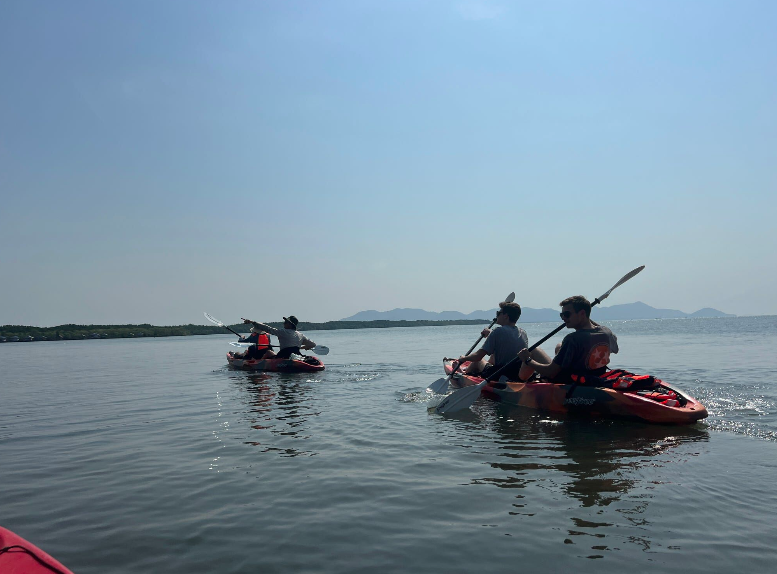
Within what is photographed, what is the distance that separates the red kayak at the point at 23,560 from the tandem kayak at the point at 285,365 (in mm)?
15521

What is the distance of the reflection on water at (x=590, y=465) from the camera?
4.48 meters

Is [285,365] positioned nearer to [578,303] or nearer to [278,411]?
[278,411]

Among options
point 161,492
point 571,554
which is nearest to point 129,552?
point 161,492

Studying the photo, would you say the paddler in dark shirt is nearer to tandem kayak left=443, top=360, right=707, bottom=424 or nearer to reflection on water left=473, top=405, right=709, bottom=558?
tandem kayak left=443, top=360, right=707, bottom=424

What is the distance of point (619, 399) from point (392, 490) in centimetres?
486

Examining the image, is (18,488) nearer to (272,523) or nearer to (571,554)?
(272,523)

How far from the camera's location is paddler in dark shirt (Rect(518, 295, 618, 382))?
877 centimetres

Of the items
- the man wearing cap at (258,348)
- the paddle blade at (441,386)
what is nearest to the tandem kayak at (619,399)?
the paddle blade at (441,386)

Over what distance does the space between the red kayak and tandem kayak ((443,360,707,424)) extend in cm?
798

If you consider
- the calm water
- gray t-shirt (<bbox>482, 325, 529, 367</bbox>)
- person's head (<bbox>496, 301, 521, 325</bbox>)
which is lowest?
the calm water

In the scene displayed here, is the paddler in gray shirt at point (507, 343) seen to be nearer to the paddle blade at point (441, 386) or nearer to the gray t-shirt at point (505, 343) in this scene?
the gray t-shirt at point (505, 343)

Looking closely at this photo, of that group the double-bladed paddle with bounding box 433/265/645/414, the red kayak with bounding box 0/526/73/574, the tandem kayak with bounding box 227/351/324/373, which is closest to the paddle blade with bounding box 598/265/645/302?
the double-bladed paddle with bounding box 433/265/645/414

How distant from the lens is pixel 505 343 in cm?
1134

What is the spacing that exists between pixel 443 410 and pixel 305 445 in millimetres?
3431
